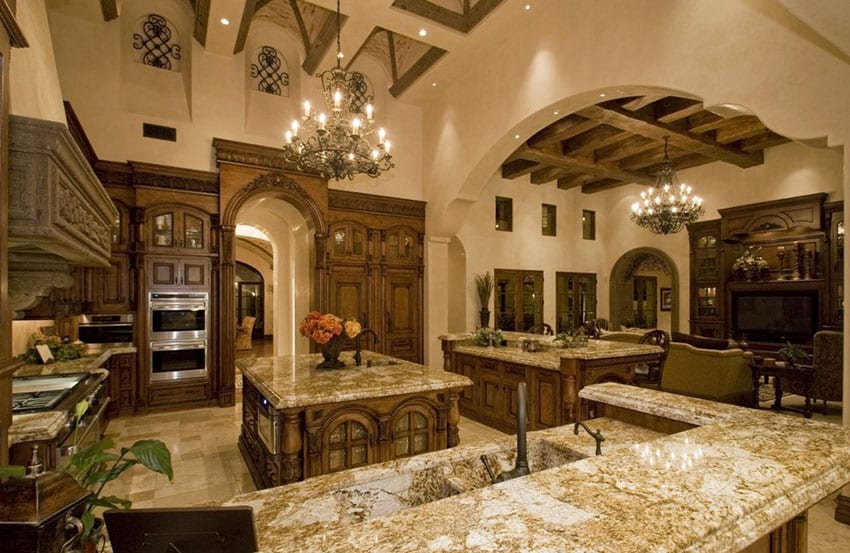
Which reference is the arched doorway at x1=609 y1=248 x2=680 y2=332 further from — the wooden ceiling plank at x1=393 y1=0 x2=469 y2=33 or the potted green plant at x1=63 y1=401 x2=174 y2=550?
the potted green plant at x1=63 y1=401 x2=174 y2=550

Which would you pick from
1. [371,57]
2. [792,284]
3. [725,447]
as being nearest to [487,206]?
[371,57]

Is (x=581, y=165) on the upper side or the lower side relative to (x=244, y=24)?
lower

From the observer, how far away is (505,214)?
10.4 metres

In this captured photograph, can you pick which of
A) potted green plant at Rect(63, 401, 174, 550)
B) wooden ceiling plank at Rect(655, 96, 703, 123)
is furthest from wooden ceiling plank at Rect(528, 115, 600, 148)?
potted green plant at Rect(63, 401, 174, 550)

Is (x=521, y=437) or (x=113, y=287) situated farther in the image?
(x=113, y=287)

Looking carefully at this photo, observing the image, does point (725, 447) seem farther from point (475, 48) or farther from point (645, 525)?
point (475, 48)

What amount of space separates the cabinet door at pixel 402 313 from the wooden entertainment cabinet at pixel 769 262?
6.30 m

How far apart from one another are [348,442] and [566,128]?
20.3ft

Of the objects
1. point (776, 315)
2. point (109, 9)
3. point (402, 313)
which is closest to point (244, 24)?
point (109, 9)

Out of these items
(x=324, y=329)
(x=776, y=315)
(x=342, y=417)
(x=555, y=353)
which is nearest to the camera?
(x=342, y=417)

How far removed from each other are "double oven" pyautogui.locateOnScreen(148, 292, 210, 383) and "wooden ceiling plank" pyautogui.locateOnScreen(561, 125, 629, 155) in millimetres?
7089

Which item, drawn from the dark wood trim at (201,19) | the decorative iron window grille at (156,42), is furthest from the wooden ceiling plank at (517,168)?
the decorative iron window grille at (156,42)

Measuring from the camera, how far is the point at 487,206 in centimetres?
994

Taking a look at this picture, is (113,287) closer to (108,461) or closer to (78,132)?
(78,132)
